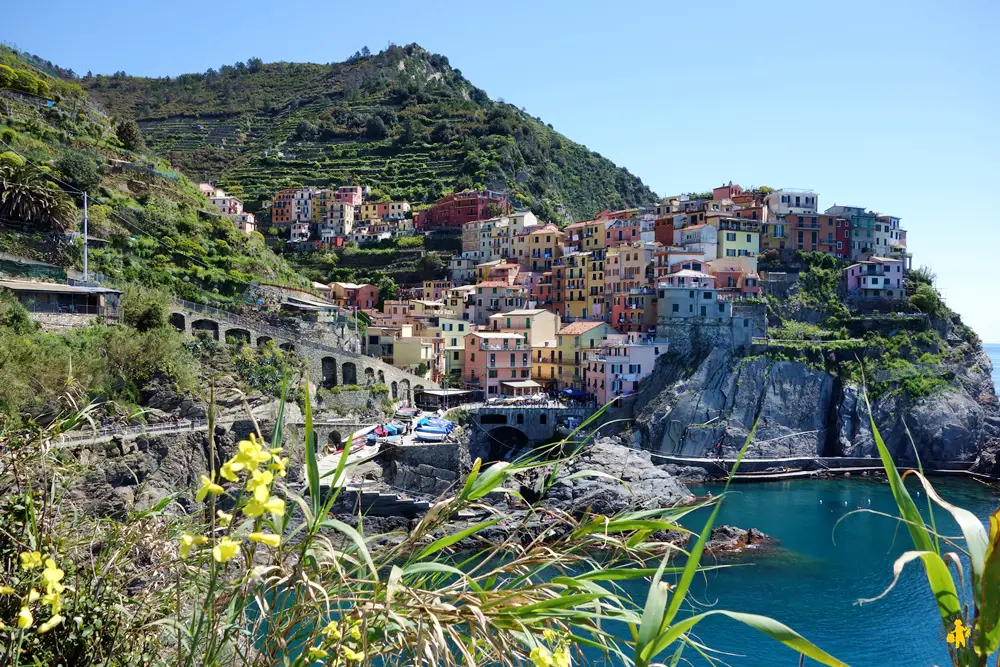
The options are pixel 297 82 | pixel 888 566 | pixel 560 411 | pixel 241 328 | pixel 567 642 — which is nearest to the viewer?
pixel 567 642

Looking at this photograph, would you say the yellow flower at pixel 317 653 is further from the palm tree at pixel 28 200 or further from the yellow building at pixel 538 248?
the yellow building at pixel 538 248

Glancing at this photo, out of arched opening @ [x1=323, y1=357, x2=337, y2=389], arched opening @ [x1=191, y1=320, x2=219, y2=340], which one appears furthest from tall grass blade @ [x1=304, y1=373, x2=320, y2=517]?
arched opening @ [x1=323, y1=357, x2=337, y2=389]

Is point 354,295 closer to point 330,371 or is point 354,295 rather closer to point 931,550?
point 330,371

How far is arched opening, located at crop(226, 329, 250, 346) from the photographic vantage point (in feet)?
89.9

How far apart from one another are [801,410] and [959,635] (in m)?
37.3

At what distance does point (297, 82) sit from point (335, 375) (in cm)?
7684

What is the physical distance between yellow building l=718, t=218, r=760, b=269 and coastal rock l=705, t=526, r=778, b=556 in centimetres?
Result: 2133

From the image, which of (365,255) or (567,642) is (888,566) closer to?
(567,642)

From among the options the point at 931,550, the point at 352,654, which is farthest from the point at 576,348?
the point at 931,550

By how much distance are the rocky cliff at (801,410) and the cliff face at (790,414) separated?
0.15 ft

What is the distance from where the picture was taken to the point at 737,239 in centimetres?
4294

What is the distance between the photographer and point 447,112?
249 ft

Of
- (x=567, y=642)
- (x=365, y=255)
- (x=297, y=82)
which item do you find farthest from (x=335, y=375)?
(x=297, y=82)

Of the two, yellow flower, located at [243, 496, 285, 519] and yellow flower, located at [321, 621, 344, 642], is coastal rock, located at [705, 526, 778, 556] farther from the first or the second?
yellow flower, located at [243, 496, 285, 519]
